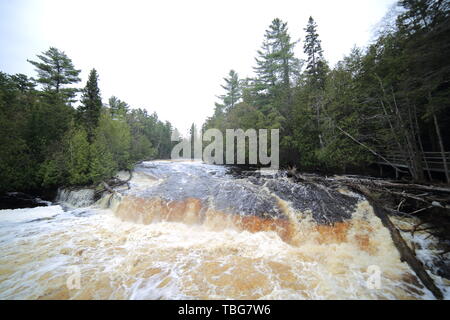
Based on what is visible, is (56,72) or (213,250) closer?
(213,250)

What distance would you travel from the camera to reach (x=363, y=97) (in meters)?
9.45

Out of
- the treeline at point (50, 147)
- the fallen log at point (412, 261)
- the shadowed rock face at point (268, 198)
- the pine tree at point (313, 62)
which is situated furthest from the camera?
the pine tree at point (313, 62)

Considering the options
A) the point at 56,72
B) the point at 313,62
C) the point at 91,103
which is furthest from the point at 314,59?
the point at 56,72

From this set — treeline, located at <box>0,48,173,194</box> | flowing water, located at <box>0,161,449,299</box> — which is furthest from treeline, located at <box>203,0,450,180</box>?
treeline, located at <box>0,48,173,194</box>

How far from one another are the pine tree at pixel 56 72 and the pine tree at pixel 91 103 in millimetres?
3950

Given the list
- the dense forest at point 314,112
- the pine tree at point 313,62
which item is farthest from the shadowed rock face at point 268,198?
the pine tree at point 313,62

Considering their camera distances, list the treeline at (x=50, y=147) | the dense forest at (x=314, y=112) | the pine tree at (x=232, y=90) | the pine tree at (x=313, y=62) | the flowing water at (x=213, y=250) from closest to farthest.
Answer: the flowing water at (x=213, y=250)
the dense forest at (x=314, y=112)
the treeline at (x=50, y=147)
the pine tree at (x=313, y=62)
the pine tree at (x=232, y=90)

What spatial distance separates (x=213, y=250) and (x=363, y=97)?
11.7 metres

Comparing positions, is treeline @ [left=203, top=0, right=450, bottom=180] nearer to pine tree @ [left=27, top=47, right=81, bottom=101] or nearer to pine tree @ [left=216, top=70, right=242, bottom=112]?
pine tree @ [left=216, top=70, right=242, bottom=112]

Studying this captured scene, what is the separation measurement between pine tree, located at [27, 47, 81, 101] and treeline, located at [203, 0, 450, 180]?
20.8 meters

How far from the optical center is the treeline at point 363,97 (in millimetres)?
6152

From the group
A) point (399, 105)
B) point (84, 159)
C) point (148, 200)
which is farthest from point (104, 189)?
point (399, 105)

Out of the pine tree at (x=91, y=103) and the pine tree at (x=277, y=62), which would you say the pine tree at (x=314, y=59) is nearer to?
the pine tree at (x=277, y=62)

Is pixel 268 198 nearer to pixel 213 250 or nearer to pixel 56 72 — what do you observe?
pixel 213 250
